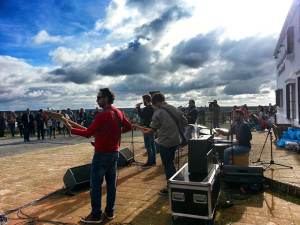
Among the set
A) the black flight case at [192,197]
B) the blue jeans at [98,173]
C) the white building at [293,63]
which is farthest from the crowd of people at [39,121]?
the white building at [293,63]

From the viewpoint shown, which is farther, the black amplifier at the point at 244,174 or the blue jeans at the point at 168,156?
the black amplifier at the point at 244,174

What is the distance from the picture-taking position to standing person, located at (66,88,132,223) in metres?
3.33

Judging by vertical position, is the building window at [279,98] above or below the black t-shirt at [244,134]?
above

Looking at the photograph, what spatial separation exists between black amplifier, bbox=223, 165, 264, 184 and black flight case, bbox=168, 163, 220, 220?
147cm

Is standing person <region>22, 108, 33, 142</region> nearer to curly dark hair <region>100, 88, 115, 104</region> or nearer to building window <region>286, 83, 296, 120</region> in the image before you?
curly dark hair <region>100, 88, 115, 104</region>

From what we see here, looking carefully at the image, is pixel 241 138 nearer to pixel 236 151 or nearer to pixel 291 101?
pixel 236 151

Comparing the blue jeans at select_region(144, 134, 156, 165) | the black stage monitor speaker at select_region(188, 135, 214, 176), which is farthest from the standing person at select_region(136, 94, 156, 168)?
the black stage monitor speaker at select_region(188, 135, 214, 176)

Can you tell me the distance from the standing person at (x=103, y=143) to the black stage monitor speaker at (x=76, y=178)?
146cm

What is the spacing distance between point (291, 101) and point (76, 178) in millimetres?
11295

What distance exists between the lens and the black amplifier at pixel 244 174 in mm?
4531

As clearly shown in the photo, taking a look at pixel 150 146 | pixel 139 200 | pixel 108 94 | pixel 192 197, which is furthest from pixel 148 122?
pixel 192 197

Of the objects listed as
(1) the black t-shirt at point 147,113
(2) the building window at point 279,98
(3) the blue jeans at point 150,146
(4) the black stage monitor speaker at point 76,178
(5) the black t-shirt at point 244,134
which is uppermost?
(2) the building window at point 279,98

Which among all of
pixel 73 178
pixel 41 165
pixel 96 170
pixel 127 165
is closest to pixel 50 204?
pixel 73 178

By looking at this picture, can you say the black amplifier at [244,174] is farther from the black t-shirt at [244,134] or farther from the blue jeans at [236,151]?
the black t-shirt at [244,134]
